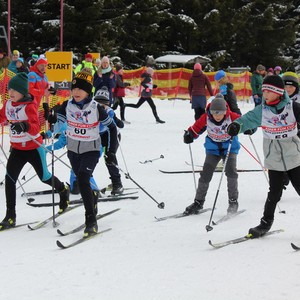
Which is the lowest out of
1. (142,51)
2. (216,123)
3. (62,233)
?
(142,51)

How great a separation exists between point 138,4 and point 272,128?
30.8 meters

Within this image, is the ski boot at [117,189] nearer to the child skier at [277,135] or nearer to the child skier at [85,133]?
the child skier at [85,133]

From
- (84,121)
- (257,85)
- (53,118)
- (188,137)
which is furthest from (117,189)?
(257,85)

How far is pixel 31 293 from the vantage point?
3771mm

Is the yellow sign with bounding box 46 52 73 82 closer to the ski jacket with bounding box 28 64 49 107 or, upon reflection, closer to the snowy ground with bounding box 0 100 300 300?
the ski jacket with bounding box 28 64 49 107

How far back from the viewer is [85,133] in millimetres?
5395

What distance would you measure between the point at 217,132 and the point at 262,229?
1.41 meters

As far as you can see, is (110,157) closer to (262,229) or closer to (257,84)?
(262,229)

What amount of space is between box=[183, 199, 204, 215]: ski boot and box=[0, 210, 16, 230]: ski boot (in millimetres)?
1855

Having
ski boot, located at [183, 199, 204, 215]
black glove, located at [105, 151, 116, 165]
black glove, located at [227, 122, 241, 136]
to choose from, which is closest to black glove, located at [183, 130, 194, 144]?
ski boot, located at [183, 199, 204, 215]

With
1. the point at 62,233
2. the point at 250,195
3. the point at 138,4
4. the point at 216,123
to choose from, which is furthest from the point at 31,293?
the point at 138,4

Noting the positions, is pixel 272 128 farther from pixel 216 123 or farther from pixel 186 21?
pixel 186 21

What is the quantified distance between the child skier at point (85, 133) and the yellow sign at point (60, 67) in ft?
25.8

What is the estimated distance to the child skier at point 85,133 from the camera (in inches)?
210
